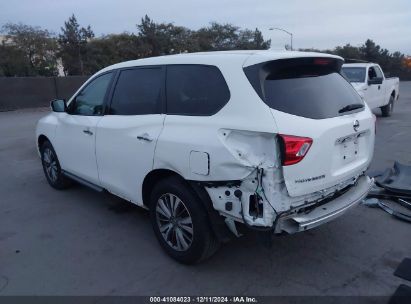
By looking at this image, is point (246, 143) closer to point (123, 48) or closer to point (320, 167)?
point (320, 167)

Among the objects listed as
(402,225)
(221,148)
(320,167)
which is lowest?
(402,225)

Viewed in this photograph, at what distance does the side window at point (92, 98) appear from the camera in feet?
15.1

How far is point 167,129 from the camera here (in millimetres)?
3547

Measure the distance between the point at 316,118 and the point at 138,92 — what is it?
192 centimetres

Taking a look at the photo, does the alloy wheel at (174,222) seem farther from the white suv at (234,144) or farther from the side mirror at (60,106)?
the side mirror at (60,106)

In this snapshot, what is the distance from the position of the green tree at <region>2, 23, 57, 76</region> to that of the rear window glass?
46269mm

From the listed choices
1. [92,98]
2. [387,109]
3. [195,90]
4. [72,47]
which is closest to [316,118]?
[195,90]

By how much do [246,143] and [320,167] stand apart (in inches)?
24.7

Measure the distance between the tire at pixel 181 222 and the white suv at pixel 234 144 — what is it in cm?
1

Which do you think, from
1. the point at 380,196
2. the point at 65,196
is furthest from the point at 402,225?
the point at 65,196

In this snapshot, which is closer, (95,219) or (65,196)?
(95,219)

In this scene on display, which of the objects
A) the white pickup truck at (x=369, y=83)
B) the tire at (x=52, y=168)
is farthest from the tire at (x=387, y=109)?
the tire at (x=52, y=168)

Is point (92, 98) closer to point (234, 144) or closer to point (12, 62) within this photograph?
point (234, 144)

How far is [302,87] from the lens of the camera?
129 inches
